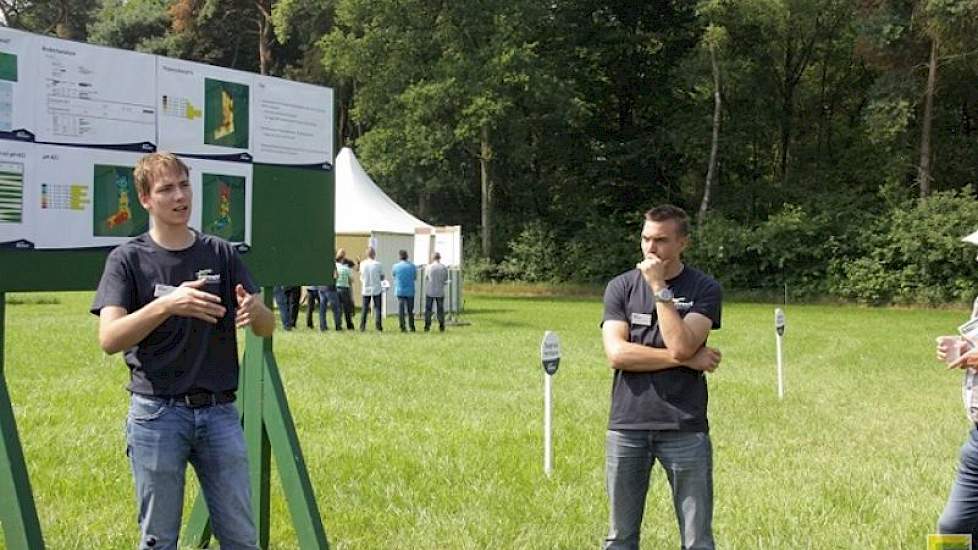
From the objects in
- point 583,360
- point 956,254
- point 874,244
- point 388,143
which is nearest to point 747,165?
point 874,244

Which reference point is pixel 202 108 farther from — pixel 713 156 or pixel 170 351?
pixel 713 156

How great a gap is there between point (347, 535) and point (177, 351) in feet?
8.62

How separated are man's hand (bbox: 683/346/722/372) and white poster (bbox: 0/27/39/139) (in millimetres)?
2910

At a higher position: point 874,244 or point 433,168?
point 433,168

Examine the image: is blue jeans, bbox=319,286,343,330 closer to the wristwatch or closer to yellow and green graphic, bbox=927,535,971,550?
the wristwatch

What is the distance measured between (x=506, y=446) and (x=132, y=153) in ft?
15.5

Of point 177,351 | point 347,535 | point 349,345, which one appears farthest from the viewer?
point 349,345

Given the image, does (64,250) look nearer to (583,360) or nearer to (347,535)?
(347,535)

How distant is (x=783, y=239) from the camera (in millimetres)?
39281

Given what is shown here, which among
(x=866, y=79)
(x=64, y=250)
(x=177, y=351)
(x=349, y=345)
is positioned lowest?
(x=349, y=345)

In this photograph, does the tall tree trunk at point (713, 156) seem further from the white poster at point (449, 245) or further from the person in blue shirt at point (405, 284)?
the person in blue shirt at point (405, 284)

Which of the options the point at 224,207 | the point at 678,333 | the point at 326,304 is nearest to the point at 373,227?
the point at 326,304

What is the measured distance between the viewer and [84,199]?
170 inches

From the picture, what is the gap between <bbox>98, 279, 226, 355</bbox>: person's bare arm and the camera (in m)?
3.39
